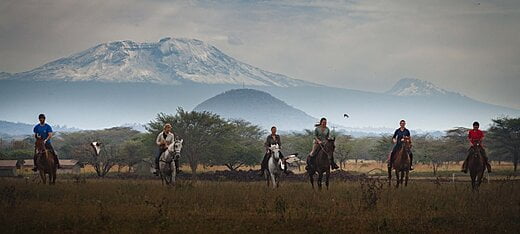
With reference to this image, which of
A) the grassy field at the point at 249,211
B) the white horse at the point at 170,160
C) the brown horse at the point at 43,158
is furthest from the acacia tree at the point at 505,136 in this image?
the brown horse at the point at 43,158

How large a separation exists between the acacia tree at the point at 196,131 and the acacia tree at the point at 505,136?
104 ft

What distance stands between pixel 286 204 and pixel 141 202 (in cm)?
394

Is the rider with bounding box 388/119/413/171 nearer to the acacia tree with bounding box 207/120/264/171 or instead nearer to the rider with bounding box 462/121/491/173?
the rider with bounding box 462/121/491/173

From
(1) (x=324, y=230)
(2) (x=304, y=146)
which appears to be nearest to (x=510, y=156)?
(2) (x=304, y=146)

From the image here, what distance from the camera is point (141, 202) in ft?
66.7

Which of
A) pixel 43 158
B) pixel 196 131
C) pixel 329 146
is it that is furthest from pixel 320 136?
pixel 196 131

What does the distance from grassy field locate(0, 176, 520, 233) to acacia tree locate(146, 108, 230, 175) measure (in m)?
39.3

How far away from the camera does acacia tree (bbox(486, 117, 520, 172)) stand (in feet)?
257

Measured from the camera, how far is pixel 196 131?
2544 inches

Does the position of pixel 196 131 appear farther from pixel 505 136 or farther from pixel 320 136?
pixel 320 136

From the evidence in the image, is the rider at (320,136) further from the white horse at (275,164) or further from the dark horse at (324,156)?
the white horse at (275,164)

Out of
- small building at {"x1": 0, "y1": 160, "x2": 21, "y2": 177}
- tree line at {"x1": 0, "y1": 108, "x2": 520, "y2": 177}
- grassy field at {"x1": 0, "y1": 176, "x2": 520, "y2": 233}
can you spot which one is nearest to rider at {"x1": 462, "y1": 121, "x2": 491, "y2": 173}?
grassy field at {"x1": 0, "y1": 176, "x2": 520, "y2": 233}

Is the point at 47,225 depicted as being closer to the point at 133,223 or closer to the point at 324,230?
the point at 133,223

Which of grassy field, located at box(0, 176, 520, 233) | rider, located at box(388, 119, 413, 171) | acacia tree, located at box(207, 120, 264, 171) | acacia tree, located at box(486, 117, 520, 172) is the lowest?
grassy field, located at box(0, 176, 520, 233)
